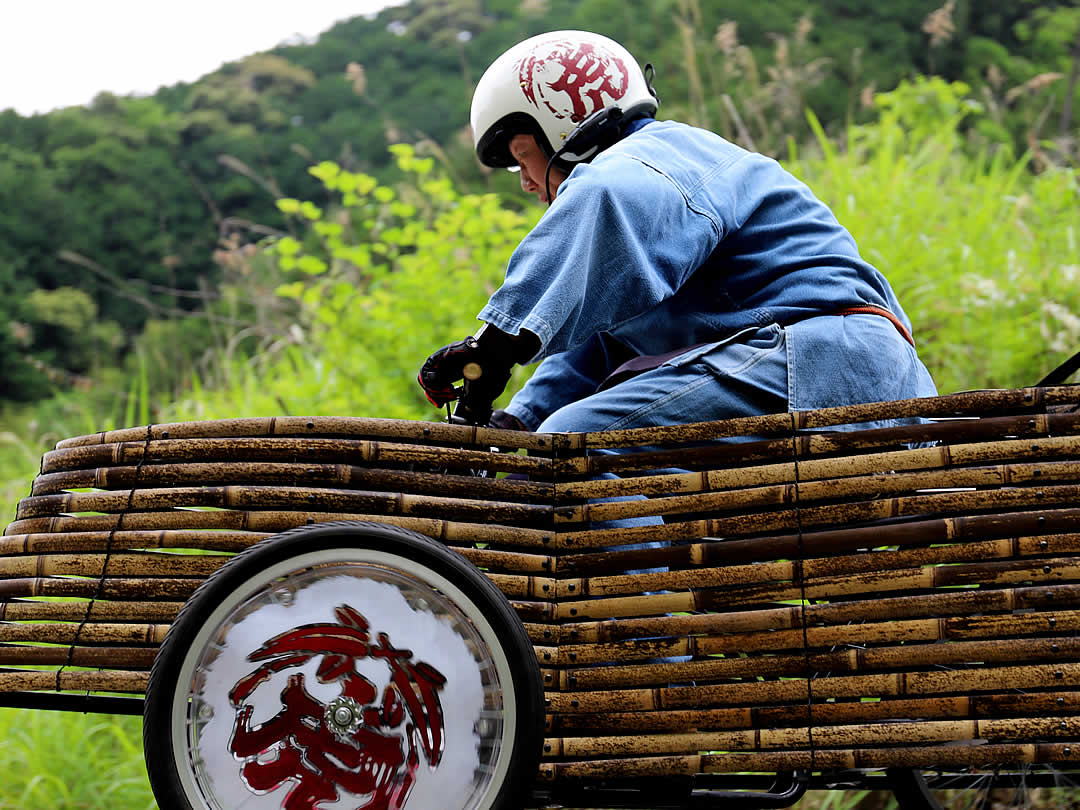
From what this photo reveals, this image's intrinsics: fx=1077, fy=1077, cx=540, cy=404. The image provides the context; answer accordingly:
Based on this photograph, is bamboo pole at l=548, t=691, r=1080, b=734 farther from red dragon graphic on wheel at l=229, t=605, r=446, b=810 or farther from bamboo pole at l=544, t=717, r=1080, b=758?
red dragon graphic on wheel at l=229, t=605, r=446, b=810

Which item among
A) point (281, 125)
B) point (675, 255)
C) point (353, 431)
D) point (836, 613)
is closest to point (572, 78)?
point (675, 255)

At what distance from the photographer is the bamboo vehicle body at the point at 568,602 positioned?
160cm

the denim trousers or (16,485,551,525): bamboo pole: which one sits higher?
the denim trousers

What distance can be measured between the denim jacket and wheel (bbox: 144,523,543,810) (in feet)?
1.72

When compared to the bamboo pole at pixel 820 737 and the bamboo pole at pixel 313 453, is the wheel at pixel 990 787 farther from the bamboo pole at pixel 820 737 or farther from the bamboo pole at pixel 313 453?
the bamboo pole at pixel 313 453

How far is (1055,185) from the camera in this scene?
462cm

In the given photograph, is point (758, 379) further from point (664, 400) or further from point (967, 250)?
point (967, 250)

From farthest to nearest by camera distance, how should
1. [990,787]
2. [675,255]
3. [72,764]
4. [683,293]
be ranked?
[72,764]
[990,787]
[683,293]
[675,255]

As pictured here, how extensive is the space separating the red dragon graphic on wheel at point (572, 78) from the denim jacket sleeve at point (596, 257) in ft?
2.07

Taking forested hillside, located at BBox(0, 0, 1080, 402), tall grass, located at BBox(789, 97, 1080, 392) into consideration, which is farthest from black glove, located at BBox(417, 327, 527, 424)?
forested hillside, located at BBox(0, 0, 1080, 402)

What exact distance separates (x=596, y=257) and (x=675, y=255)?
0.62 feet

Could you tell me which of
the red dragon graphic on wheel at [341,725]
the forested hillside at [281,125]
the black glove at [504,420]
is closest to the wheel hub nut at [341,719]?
the red dragon graphic on wheel at [341,725]

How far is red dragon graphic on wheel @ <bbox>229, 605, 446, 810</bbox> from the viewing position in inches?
62.8

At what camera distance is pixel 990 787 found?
2787mm
